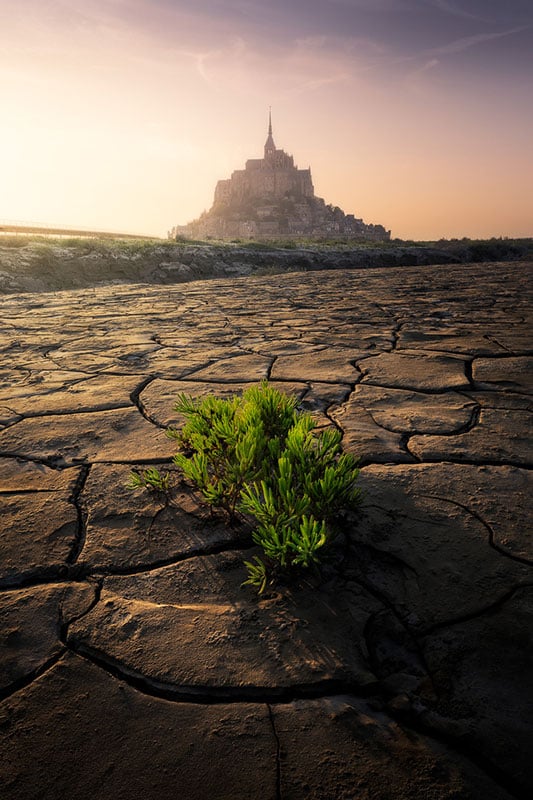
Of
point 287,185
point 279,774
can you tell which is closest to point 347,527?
point 279,774

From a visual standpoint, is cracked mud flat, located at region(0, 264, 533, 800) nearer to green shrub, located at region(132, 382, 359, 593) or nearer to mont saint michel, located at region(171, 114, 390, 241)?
green shrub, located at region(132, 382, 359, 593)

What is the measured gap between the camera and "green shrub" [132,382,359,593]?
1.10m

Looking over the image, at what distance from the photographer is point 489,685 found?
2.89 ft

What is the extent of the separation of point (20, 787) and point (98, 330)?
163 inches

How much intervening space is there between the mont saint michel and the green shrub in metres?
75.3

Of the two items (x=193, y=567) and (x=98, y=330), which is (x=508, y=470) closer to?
(x=193, y=567)

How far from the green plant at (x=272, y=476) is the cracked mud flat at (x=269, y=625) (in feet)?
0.35

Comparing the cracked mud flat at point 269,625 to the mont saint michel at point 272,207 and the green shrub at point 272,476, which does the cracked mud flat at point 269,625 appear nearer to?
the green shrub at point 272,476

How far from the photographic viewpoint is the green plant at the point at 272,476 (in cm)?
110

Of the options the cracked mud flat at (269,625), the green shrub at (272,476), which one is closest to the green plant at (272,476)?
the green shrub at (272,476)

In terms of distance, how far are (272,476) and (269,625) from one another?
41cm

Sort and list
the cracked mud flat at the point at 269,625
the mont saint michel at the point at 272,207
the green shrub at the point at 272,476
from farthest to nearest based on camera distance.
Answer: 1. the mont saint michel at the point at 272,207
2. the green shrub at the point at 272,476
3. the cracked mud flat at the point at 269,625

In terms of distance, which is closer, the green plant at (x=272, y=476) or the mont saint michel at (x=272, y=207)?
the green plant at (x=272, y=476)

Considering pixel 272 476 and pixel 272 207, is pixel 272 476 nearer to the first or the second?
pixel 272 476
